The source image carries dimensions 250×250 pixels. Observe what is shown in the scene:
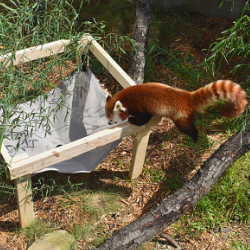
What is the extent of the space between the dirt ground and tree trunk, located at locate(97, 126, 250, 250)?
0.33 meters

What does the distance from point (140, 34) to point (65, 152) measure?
2099 mm

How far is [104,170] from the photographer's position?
11.0 feet

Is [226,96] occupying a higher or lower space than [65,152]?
higher

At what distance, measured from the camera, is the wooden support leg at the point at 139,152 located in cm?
276

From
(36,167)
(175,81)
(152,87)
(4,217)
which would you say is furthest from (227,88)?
(4,217)

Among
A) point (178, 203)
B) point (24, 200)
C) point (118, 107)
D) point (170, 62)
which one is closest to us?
point (24, 200)

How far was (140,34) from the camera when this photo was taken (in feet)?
12.3

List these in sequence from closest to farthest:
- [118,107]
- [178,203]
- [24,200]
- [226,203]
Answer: [24,200], [178,203], [118,107], [226,203]

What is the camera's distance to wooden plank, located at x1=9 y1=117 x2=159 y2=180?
2166 mm

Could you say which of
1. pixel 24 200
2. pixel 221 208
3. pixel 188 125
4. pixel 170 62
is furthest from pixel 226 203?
pixel 170 62

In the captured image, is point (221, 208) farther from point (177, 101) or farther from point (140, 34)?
point (140, 34)

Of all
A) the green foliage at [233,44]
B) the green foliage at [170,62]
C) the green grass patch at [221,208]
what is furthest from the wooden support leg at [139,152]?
the green foliage at [170,62]

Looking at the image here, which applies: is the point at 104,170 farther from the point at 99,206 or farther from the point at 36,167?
the point at 36,167

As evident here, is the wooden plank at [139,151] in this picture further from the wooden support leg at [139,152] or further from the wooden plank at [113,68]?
the wooden plank at [113,68]
